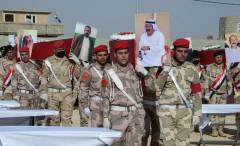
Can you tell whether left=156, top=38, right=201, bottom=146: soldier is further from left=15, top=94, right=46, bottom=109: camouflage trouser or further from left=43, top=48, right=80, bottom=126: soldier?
left=15, top=94, right=46, bottom=109: camouflage trouser

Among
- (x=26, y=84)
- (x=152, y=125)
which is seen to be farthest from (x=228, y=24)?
(x=152, y=125)

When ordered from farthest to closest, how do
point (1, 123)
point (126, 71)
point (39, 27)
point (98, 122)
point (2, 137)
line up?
1. point (39, 27)
2. point (98, 122)
3. point (1, 123)
4. point (126, 71)
5. point (2, 137)

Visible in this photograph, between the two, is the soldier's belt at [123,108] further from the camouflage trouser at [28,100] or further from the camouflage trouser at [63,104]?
the camouflage trouser at [28,100]

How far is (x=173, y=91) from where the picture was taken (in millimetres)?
7238

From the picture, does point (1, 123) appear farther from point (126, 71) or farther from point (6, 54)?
point (6, 54)

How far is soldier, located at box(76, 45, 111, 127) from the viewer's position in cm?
881

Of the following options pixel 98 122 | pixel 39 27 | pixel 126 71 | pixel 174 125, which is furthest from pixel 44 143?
pixel 39 27

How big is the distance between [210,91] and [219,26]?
21.5 meters

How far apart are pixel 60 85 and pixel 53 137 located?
200 inches

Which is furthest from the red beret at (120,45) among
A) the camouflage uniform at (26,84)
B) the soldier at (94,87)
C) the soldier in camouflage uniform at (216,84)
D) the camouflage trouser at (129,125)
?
the soldier in camouflage uniform at (216,84)

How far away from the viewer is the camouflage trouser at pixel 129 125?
6.80 metres

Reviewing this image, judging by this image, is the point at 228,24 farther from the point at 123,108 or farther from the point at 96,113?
the point at 123,108

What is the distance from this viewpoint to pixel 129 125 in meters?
6.84

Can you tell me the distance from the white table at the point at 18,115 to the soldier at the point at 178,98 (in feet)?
5.54
